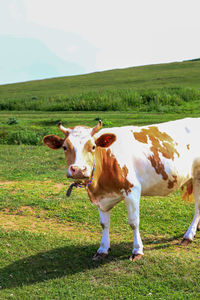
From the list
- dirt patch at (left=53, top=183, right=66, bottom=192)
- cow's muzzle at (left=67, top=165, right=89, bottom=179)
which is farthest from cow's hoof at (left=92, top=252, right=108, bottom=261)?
dirt patch at (left=53, top=183, right=66, bottom=192)

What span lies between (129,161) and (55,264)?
2.47 m

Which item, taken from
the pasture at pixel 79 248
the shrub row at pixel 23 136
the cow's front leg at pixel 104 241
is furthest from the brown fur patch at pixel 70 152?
the shrub row at pixel 23 136

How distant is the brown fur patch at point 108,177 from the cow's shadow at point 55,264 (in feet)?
4.74

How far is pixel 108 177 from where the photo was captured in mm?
6773

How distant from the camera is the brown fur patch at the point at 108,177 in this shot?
6738mm

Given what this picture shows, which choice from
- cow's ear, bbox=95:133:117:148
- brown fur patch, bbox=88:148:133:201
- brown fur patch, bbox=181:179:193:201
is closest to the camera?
cow's ear, bbox=95:133:117:148

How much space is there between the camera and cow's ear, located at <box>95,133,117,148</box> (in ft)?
21.4

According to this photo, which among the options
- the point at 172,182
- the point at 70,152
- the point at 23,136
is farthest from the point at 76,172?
the point at 23,136

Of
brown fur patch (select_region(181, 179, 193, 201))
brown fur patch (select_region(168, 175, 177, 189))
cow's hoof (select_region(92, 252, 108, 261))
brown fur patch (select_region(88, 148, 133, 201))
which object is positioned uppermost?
brown fur patch (select_region(88, 148, 133, 201))

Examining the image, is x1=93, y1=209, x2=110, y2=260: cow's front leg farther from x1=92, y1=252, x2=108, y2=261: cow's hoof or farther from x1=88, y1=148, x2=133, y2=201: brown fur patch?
x1=88, y1=148, x2=133, y2=201: brown fur patch

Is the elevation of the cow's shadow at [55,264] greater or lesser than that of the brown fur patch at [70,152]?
lesser

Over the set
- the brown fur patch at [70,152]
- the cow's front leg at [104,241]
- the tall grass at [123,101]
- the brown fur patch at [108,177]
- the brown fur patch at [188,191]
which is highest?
→ the tall grass at [123,101]

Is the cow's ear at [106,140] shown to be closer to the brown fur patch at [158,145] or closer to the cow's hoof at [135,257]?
the brown fur patch at [158,145]

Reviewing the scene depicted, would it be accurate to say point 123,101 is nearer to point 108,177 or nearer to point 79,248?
point 79,248
